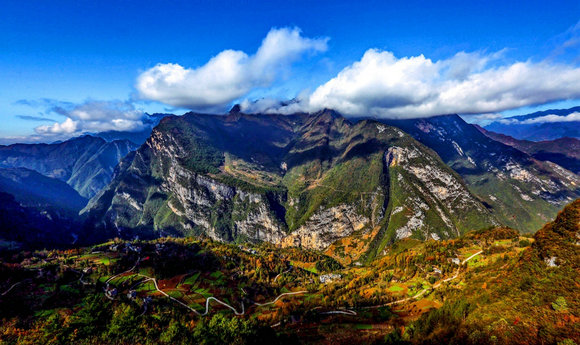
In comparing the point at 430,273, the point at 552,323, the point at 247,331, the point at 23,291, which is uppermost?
the point at 552,323

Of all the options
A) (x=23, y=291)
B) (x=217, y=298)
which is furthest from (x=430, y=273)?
(x=23, y=291)

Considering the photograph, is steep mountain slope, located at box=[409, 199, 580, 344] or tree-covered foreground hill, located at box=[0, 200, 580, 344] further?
tree-covered foreground hill, located at box=[0, 200, 580, 344]

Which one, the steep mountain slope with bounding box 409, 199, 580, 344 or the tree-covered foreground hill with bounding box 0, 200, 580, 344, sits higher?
the steep mountain slope with bounding box 409, 199, 580, 344

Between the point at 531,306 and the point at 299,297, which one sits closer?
the point at 531,306

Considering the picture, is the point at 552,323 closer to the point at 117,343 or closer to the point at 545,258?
the point at 545,258

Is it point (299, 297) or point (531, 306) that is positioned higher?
point (531, 306)

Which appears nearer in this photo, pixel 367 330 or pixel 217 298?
pixel 367 330

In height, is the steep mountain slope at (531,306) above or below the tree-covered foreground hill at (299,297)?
above

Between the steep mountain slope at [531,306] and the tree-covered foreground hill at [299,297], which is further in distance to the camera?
the tree-covered foreground hill at [299,297]
